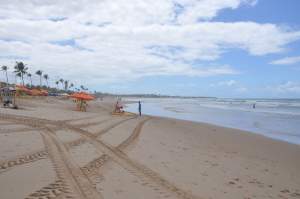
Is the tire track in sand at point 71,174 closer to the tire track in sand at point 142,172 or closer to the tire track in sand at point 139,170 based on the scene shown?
the tire track in sand at point 142,172

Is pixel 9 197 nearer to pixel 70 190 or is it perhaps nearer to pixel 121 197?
pixel 70 190

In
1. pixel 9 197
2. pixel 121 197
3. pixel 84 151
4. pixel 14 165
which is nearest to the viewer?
pixel 9 197

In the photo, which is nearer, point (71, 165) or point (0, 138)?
point (71, 165)

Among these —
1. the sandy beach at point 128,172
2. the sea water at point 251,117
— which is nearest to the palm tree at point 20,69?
the sea water at point 251,117

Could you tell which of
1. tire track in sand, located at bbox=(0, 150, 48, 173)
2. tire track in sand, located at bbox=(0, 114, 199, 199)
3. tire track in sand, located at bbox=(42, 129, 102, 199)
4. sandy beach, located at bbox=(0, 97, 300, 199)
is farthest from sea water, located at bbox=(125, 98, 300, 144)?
tire track in sand, located at bbox=(0, 150, 48, 173)

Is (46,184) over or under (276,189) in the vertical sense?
over

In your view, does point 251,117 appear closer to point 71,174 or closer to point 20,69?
point 71,174

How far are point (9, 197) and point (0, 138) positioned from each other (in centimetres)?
692

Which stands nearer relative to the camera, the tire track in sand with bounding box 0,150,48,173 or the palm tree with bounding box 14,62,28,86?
the tire track in sand with bounding box 0,150,48,173

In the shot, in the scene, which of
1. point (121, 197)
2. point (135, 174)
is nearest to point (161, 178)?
point (135, 174)

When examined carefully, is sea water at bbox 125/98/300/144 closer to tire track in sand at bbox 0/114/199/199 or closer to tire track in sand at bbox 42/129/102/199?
tire track in sand at bbox 0/114/199/199

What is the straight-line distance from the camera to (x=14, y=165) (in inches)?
325

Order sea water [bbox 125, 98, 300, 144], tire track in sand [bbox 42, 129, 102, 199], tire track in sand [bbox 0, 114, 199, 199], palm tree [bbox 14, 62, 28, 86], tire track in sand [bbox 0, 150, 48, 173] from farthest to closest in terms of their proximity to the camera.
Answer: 1. palm tree [bbox 14, 62, 28, 86]
2. sea water [bbox 125, 98, 300, 144]
3. tire track in sand [bbox 0, 150, 48, 173]
4. tire track in sand [bbox 0, 114, 199, 199]
5. tire track in sand [bbox 42, 129, 102, 199]

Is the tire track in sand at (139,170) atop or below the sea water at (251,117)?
atop
